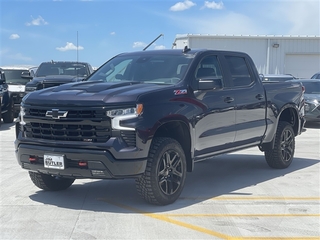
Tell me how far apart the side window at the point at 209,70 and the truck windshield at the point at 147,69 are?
0.64 ft

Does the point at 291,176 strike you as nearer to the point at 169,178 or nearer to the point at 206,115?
the point at 206,115

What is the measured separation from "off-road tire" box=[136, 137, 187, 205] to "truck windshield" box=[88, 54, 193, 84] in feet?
3.26

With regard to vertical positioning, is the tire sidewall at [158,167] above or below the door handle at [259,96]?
below

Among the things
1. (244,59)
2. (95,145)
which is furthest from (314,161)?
(95,145)

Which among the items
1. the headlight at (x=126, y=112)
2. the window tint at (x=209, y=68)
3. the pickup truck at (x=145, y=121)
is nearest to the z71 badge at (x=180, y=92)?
the pickup truck at (x=145, y=121)

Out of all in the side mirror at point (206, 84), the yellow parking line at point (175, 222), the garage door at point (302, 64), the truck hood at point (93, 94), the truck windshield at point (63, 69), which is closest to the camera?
the yellow parking line at point (175, 222)

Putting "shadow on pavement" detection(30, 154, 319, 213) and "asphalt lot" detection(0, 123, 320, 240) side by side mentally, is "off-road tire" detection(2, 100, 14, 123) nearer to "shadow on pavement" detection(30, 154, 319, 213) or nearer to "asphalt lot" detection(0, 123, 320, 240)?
"asphalt lot" detection(0, 123, 320, 240)

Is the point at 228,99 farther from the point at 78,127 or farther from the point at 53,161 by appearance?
the point at 53,161

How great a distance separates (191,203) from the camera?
6.59 meters

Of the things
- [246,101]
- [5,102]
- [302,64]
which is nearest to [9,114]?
[5,102]

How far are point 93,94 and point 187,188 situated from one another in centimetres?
226

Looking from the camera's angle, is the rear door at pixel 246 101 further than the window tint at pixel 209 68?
Yes

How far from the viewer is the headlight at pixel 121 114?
579 centimetres

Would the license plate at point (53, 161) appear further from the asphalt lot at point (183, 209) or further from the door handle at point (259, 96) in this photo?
the door handle at point (259, 96)
